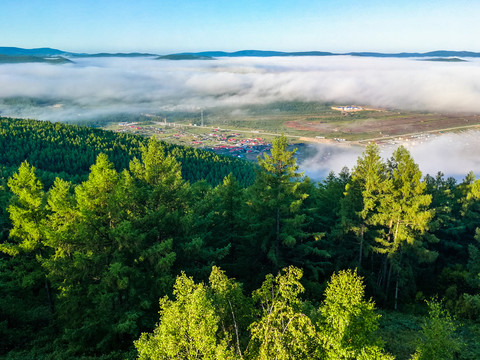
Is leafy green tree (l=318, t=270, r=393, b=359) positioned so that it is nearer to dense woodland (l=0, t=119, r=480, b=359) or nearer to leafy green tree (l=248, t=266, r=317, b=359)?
dense woodland (l=0, t=119, r=480, b=359)

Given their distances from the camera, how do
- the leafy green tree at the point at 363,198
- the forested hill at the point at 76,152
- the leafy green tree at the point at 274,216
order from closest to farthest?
the leafy green tree at the point at 274,216, the leafy green tree at the point at 363,198, the forested hill at the point at 76,152

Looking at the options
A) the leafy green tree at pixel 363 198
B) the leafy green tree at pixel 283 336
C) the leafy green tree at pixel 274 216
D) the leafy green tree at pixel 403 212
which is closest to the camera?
the leafy green tree at pixel 283 336

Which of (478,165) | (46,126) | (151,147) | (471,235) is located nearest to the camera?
(151,147)

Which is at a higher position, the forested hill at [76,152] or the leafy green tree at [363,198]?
the leafy green tree at [363,198]

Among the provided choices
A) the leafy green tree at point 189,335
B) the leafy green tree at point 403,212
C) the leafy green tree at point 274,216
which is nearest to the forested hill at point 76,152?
the leafy green tree at point 274,216

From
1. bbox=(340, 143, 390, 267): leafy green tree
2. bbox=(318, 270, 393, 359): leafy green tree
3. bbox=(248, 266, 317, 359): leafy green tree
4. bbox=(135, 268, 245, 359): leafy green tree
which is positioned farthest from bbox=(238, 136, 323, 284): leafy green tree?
bbox=(135, 268, 245, 359): leafy green tree

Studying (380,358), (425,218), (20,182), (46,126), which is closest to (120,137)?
(46,126)

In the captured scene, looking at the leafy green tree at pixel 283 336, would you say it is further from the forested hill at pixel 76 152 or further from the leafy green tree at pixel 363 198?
the forested hill at pixel 76 152

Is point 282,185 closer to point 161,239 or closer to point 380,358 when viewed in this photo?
point 161,239

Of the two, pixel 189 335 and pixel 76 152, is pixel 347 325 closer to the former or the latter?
pixel 189 335
